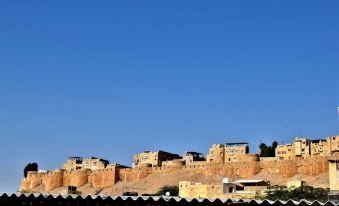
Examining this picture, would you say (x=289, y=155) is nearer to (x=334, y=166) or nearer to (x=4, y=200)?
(x=334, y=166)

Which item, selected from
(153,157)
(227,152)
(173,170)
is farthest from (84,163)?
(227,152)

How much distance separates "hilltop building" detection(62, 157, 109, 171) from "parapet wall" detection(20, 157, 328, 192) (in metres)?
3.10

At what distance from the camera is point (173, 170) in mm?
68062

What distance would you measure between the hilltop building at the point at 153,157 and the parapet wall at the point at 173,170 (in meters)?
3.16

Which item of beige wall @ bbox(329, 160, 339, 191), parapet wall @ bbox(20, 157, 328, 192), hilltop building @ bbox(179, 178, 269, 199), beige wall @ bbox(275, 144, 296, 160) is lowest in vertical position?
hilltop building @ bbox(179, 178, 269, 199)

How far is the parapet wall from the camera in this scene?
194 ft

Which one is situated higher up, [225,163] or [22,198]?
[225,163]

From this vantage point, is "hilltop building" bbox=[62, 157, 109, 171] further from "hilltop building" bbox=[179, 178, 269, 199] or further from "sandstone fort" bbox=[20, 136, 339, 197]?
"hilltop building" bbox=[179, 178, 269, 199]

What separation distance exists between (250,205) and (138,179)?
60.8 meters

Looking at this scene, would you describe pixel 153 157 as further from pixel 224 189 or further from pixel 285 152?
pixel 224 189

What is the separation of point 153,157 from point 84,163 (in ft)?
33.9

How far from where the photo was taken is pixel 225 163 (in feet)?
213

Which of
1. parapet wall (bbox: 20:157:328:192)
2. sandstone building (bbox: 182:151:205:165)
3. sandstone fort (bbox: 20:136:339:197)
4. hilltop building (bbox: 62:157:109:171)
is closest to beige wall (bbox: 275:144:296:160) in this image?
sandstone fort (bbox: 20:136:339:197)

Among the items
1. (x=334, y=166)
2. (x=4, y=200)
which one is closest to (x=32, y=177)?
(x=334, y=166)
